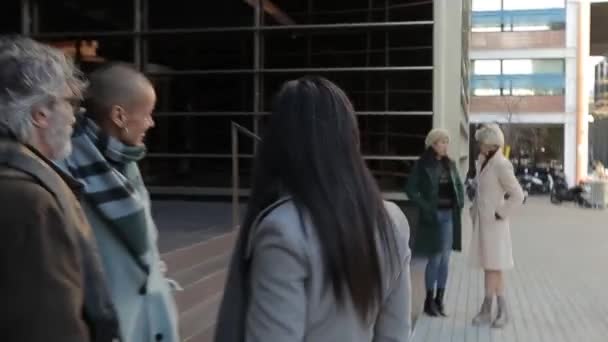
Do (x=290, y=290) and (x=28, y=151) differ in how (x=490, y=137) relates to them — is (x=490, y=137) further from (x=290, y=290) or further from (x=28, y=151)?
(x=28, y=151)

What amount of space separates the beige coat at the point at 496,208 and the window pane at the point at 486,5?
40385mm

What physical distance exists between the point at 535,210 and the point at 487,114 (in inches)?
810

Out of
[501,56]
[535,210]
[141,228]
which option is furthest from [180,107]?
[501,56]

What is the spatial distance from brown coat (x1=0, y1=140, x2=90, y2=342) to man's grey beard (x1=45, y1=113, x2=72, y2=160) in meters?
0.21

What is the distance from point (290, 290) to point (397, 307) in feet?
1.33

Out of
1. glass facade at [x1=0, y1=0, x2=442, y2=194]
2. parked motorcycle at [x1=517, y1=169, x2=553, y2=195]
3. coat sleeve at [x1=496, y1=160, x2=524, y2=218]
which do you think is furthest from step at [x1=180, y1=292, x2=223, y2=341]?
parked motorcycle at [x1=517, y1=169, x2=553, y2=195]

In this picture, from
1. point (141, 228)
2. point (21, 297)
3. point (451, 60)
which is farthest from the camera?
point (451, 60)

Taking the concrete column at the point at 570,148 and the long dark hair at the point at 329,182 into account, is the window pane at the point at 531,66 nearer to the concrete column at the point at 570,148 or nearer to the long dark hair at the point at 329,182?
the concrete column at the point at 570,148

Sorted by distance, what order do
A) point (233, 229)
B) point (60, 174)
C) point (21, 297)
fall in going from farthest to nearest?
point (233, 229) < point (60, 174) < point (21, 297)

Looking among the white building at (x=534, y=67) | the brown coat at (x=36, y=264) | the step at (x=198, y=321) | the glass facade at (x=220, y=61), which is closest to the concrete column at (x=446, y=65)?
the glass facade at (x=220, y=61)

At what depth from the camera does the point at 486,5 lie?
4525 centimetres

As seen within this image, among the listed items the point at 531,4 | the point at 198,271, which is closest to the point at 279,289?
the point at 198,271

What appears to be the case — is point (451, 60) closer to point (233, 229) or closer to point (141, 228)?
point (233, 229)

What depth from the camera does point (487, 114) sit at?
1797 inches
